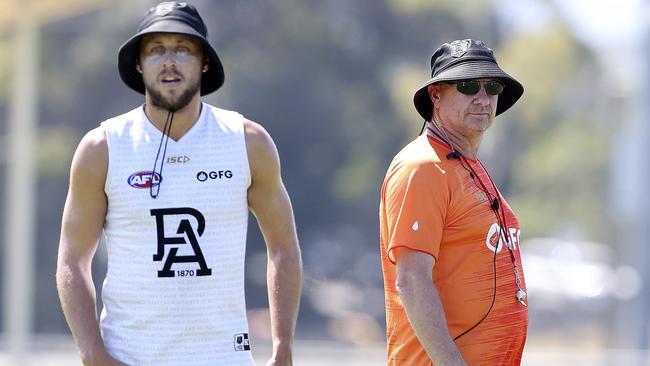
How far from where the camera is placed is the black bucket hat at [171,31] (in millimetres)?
4980

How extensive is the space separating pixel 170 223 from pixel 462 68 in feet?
4.03

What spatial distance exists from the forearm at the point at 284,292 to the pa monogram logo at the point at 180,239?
0.29 metres

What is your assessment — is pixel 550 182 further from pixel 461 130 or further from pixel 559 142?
pixel 461 130

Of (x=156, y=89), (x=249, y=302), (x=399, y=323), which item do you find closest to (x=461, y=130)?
(x=399, y=323)

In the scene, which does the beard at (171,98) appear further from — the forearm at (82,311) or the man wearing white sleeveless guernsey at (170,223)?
the forearm at (82,311)

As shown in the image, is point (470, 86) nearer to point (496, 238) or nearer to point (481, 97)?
point (481, 97)

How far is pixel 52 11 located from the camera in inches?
749

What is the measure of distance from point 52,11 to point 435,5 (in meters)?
24.7

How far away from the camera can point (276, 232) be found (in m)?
5.14

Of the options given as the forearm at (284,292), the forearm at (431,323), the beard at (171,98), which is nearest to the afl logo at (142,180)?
the beard at (171,98)

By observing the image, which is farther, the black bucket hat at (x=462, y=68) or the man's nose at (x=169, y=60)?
the black bucket hat at (x=462, y=68)

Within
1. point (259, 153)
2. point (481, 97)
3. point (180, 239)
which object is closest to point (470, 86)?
point (481, 97)

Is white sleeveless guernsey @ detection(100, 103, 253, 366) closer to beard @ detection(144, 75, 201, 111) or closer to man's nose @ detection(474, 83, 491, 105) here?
beard @ detection(144, 75, 201, 111)

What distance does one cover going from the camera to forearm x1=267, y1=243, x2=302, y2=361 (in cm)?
499
